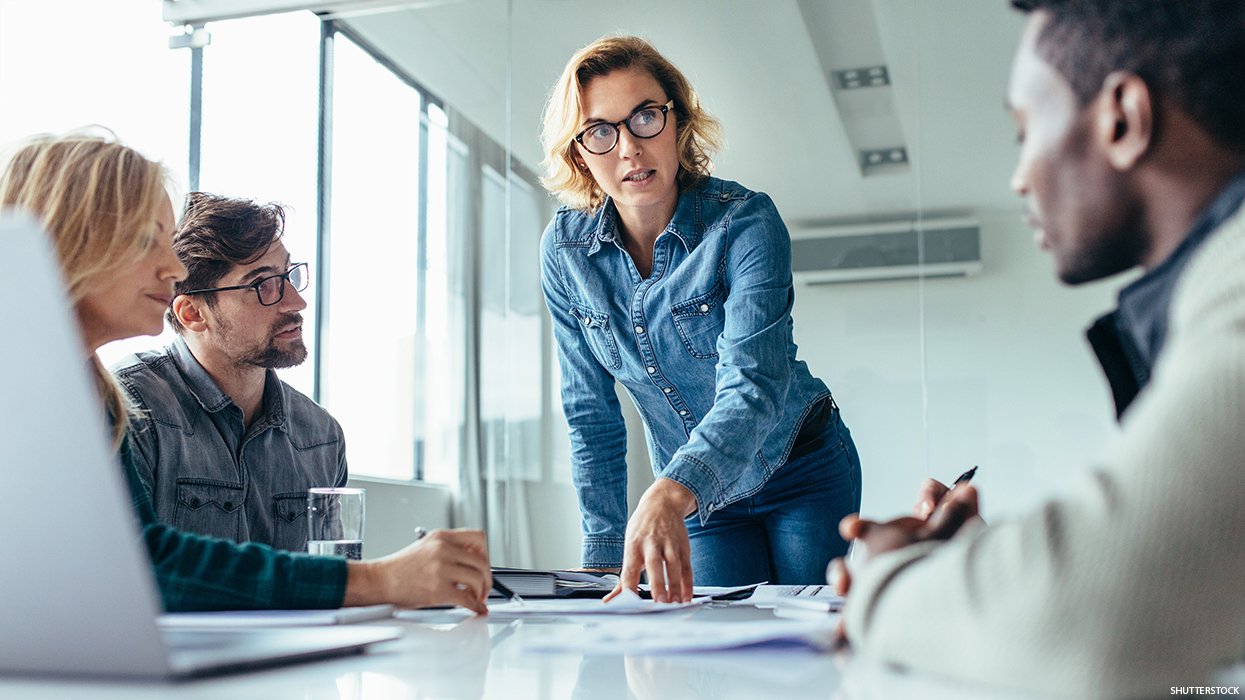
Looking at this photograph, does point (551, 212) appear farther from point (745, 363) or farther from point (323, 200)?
point (745, 363)

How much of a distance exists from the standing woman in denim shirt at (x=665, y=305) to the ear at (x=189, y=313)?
0.63 m

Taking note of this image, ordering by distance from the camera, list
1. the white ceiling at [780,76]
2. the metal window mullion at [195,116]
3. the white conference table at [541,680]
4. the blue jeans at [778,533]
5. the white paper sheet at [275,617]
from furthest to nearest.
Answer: the metal window mullion at [195,116] < the white ceiling at [780,76] < the blue jeans at [778,533] < the white paper sheet at [275,617] < the white conference table at [541,680]

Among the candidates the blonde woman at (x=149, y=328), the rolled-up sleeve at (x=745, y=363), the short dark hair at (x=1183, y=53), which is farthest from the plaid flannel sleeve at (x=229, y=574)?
the short dark hair at (x=1183, y=53)

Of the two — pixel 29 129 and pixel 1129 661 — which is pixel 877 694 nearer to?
pixel 1129 661

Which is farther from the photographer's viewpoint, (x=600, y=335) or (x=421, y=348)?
(x=421, y=348)

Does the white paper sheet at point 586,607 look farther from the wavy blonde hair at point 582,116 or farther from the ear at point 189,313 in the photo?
the ear at point 189,313

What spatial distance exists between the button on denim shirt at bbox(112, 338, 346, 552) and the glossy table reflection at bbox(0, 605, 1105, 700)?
1.03 meters

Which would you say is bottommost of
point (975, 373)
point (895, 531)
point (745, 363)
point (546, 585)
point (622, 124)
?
point (546, 585)

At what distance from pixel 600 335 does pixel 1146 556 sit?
1416 millimetres

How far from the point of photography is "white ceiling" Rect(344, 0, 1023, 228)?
343cm

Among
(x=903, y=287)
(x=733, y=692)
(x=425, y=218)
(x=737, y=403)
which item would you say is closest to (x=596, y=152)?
(x=737, y=403)

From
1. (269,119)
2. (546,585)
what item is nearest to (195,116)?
(269,119)

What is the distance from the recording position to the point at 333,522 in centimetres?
131

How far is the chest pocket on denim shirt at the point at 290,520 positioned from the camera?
1828 millimetres
